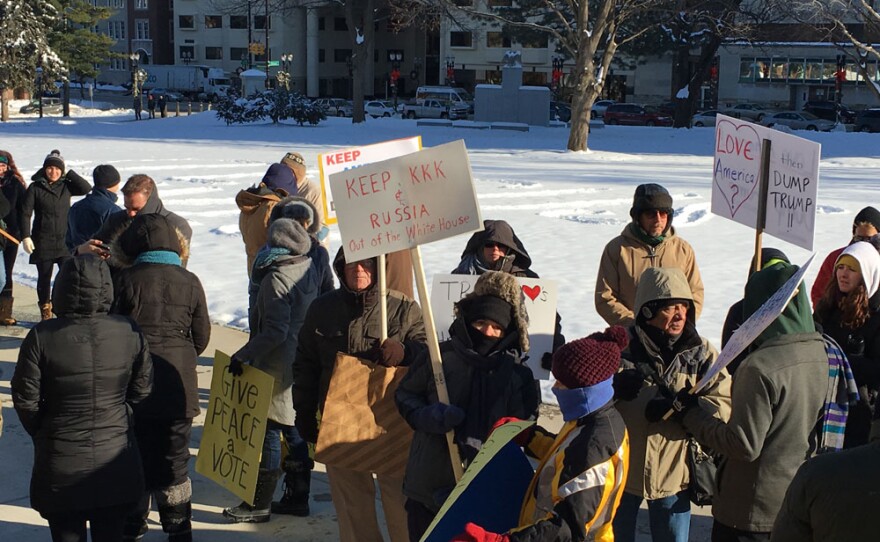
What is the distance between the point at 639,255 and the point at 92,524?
2.95m

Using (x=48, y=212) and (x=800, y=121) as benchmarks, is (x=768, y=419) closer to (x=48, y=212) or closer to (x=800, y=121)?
(x=48, y=212)

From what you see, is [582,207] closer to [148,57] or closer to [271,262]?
[271,262]

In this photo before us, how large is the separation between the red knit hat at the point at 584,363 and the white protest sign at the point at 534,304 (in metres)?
1.53

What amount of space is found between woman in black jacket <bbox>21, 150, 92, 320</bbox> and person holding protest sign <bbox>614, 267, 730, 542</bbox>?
6.22 meters

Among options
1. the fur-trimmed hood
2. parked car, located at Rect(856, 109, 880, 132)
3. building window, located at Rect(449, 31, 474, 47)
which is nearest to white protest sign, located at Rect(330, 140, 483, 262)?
the fur-trimmed hood

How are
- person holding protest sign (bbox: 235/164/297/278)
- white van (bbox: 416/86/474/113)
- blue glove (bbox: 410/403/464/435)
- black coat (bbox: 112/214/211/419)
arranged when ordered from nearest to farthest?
blue glove (bbox: 410/403/464/435) < black coat (bbox: 112/214/211/419) < person holding protest sign (bbox: 235/164/297/278) < white van (bbox: 416/86/474/113)

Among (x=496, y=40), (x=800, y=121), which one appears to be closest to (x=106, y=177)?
(x=800, y=121)

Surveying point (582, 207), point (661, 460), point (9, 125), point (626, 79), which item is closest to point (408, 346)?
point (661, 460)

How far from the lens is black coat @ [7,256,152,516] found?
13.4 ft

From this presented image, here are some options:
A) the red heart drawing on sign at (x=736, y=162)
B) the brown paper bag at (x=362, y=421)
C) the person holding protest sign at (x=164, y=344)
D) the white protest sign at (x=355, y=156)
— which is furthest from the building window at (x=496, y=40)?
the brown paper bag at (x=362, y=421)

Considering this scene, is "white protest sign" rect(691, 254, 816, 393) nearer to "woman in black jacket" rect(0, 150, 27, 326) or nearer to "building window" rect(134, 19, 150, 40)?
"woman in black jacket" rect(0, 150, 27, 326)

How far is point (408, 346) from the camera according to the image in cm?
461

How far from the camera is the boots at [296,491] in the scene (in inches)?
217

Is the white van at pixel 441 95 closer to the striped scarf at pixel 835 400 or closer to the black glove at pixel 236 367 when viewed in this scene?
the black glove at pixel 236 367
